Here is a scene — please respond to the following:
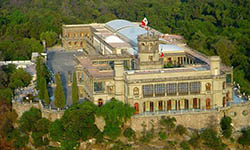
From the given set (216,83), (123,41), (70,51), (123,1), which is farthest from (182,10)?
(216,83)

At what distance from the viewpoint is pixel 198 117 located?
180 ft

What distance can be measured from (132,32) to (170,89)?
24.6m

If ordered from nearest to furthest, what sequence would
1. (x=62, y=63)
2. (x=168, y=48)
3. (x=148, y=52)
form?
(x=148, y=52) < (x=168, y=48) < (x=62, y=63)

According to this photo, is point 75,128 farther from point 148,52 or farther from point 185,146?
point 148,52

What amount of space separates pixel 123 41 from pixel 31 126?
22.7m

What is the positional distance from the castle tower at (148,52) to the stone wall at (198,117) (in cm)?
679

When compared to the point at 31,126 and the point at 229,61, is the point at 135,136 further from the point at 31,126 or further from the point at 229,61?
the point at 229,61

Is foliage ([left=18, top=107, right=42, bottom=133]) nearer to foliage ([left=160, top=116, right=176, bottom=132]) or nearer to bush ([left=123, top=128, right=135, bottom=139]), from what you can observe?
bush ([left=123, top=128, right=135, bottom=139])

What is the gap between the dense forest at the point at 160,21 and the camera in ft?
264

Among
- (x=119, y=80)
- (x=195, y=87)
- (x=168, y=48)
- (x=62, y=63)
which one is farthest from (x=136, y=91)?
(x=62, y=63)

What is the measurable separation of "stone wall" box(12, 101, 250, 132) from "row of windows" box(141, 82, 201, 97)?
2.04 meters

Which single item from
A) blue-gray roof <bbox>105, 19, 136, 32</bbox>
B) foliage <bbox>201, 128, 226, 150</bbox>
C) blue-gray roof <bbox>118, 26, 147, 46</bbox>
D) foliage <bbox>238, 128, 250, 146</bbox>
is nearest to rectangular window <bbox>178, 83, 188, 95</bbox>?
foliage <bbox>201, 128, 226, 150</bbox>

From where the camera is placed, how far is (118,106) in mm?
53375

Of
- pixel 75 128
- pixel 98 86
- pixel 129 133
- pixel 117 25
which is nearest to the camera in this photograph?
pixel 75 128
